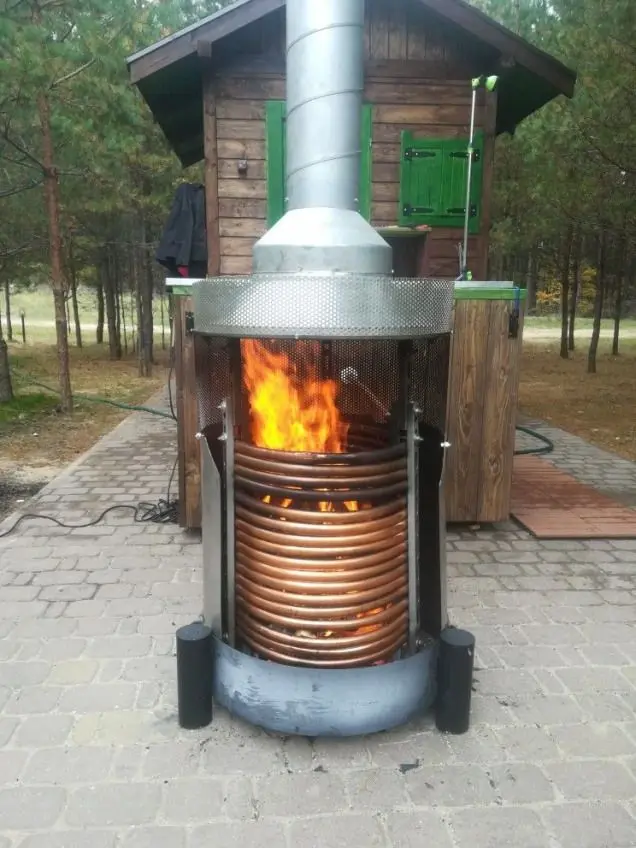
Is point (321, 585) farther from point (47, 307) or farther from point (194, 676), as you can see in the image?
point (47, 307)

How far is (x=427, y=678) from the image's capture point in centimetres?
303

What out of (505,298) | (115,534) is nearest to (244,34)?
(505,298)

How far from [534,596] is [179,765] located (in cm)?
265

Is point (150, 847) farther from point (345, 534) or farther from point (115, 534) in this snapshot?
point (115, 534)

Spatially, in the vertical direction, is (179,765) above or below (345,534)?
below

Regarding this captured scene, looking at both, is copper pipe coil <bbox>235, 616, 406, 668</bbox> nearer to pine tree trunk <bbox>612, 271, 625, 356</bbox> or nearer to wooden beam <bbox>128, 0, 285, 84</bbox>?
wooden beam <bbox>128, 0, 285, 84</bbox>

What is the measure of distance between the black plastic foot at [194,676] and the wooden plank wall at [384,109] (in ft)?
16.2

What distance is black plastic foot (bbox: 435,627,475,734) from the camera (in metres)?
2.94

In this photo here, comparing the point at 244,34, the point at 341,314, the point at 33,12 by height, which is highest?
the point at 33,12

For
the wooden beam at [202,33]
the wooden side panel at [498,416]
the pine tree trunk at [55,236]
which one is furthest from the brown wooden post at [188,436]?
the pine tree trunk at [55,236]

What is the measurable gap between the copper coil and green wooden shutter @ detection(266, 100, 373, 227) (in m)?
4.56

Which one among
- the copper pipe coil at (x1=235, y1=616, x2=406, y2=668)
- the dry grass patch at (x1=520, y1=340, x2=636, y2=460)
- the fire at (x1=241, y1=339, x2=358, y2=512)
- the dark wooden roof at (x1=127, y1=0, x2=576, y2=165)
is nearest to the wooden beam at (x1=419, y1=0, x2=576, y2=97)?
the dark wooden roof at (x1=127, y1=0, x2=576, y2=165)

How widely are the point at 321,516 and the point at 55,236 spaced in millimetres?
9743

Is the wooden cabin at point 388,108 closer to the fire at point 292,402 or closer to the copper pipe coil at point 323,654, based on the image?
the fire at point 292,402
